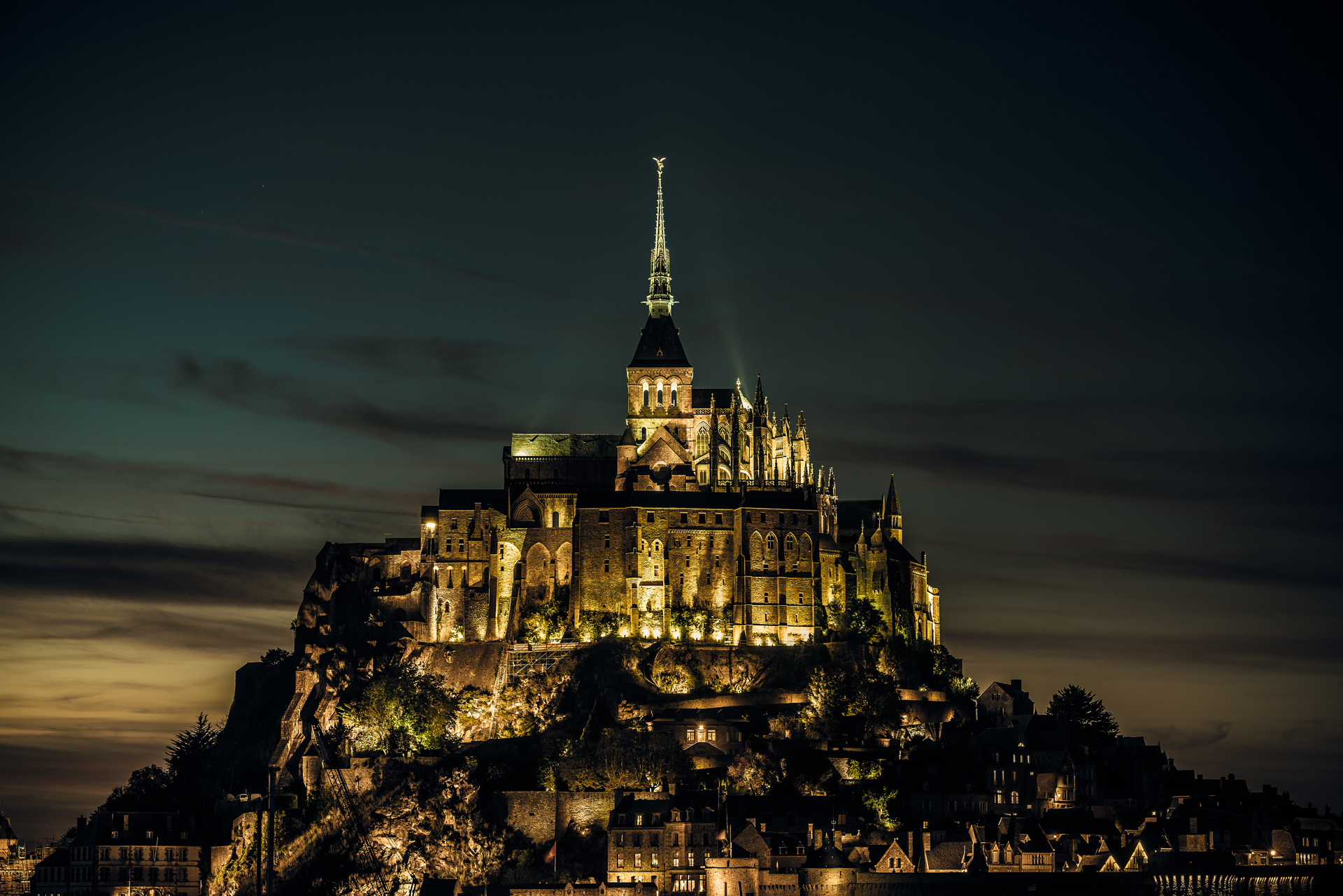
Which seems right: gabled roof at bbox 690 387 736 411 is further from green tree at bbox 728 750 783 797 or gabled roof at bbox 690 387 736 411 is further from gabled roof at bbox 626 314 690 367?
green tree at bbox 728 750 783 797

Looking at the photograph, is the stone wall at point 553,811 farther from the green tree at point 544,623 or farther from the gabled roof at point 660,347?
the gabled roof at point 660,347

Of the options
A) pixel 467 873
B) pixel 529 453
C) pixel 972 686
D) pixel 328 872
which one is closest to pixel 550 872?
pixel 467 873

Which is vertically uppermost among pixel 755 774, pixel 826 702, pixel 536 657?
pixel 536 657

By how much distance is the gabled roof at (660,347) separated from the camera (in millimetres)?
146000

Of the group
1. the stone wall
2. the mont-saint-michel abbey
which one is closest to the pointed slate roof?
the mont-saint-michel abbey

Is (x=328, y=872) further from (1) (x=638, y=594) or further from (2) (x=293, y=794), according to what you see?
(1) (x=638, y=594)

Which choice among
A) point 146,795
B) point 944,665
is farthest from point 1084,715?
point 146,795

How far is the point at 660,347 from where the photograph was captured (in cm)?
14675

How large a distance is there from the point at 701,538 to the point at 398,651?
71.3 feet

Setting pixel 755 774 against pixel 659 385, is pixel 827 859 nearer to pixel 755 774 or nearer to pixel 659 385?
pixel 755 774

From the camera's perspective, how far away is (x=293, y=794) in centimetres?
11388

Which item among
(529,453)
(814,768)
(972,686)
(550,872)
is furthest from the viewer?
(529,453)

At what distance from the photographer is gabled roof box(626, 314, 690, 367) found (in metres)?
146

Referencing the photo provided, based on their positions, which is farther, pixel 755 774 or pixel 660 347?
pixel 660 347
